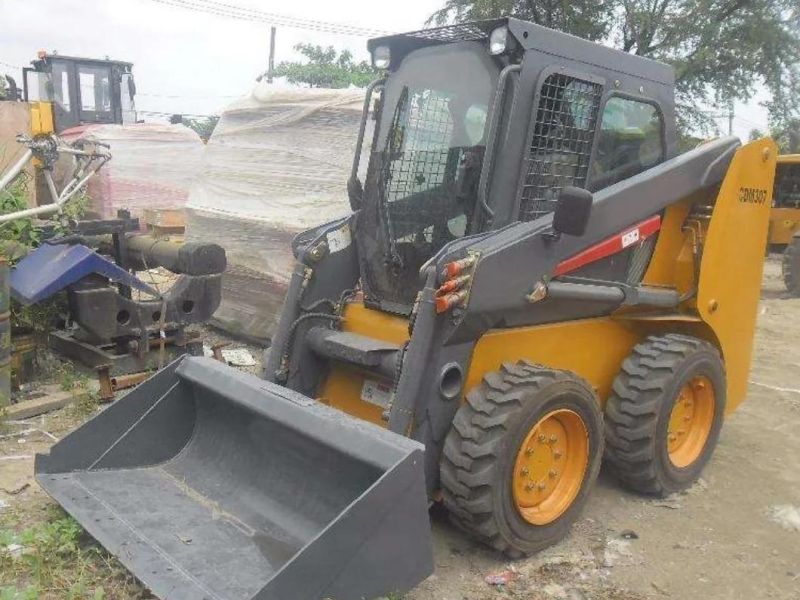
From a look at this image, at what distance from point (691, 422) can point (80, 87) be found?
12.7 metres

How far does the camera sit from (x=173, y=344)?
5.86 metres

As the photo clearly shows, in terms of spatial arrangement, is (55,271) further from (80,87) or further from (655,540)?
(80,87)

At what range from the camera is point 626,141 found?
4.06m

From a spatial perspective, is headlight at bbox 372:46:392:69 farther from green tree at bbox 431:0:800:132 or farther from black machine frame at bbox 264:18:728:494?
green tree at bbox 431:0:800:132

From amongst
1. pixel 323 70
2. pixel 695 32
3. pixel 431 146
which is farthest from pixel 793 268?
pixel 323 70

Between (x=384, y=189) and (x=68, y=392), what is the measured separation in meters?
2.84

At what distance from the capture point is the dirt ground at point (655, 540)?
3262mm

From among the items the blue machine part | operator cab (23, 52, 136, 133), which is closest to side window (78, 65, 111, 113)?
operator cab (23, 52, 136, 133)

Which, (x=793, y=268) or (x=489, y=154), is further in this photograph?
(x=793, y=268)

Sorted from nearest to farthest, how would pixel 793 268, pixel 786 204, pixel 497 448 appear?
pixel 497 448 → pixel 793 268 → pixel 786 204

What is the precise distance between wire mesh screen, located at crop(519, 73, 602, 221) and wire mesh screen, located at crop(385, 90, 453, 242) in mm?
429

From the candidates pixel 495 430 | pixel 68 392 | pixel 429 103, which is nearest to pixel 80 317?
pixel 68 392

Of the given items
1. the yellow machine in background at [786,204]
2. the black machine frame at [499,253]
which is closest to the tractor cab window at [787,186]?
the yellow machine in background at [786,204]

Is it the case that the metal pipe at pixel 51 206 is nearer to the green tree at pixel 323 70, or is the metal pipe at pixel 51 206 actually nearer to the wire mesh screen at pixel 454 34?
the wire mesh screen at pixel 454 34
